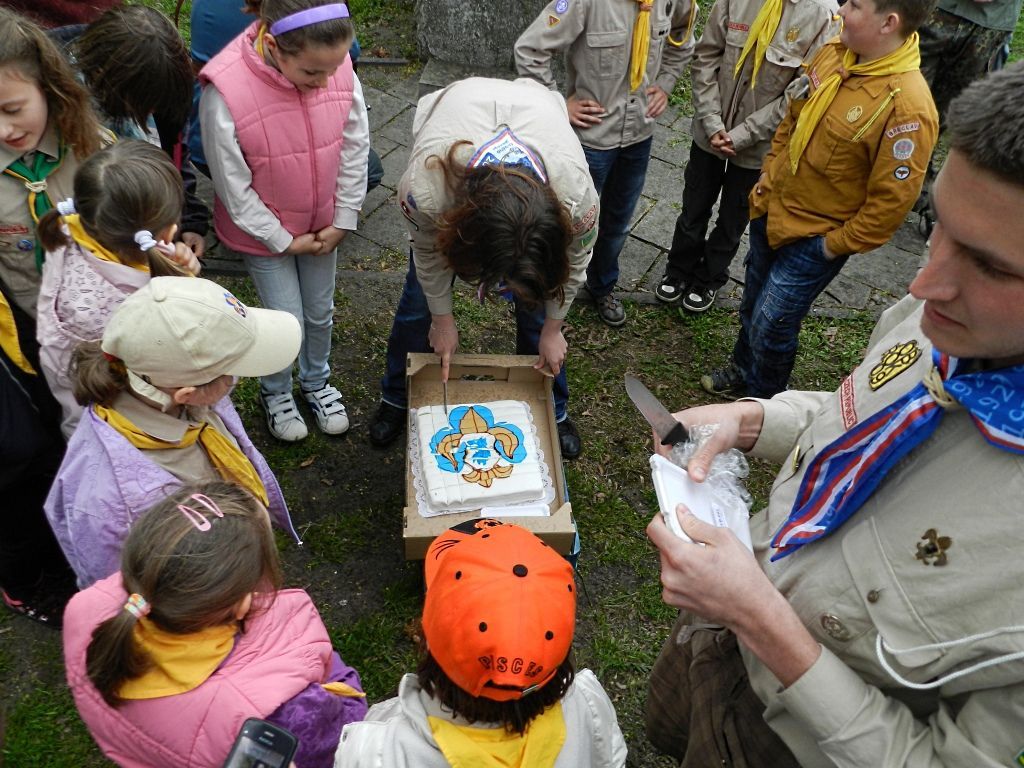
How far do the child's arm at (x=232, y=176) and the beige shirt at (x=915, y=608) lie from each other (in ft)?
7.91

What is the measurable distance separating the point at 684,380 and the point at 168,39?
3171mm

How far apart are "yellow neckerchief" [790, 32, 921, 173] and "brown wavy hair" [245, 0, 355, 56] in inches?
80.0

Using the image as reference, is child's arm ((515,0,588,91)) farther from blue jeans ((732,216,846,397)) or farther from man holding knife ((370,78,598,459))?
blue jeans ((732,216,846,397))

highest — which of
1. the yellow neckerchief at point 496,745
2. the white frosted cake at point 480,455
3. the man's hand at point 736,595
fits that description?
the man's hand at point 736,595

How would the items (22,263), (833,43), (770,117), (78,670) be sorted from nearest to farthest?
(78,670) → (22,263) → (833,43) → (770,117)

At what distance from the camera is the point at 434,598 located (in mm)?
1732

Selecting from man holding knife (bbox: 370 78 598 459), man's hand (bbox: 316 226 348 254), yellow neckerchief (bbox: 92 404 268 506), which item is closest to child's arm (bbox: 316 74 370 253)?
man's hand (bbox: 316 226 348 254)

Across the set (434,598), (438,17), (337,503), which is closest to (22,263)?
(337,503)

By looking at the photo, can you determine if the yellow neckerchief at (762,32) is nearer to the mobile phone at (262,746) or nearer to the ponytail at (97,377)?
the ponytail at (97,377)

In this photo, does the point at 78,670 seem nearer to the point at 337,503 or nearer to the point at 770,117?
the point at 337,503

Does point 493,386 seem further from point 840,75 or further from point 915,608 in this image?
point 915,608

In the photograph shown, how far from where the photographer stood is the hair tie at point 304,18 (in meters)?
2.71

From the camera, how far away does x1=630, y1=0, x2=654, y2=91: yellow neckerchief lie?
12.2 ft

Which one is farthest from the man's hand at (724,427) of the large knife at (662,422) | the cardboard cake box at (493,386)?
the cardboard cake box at (493,386)
